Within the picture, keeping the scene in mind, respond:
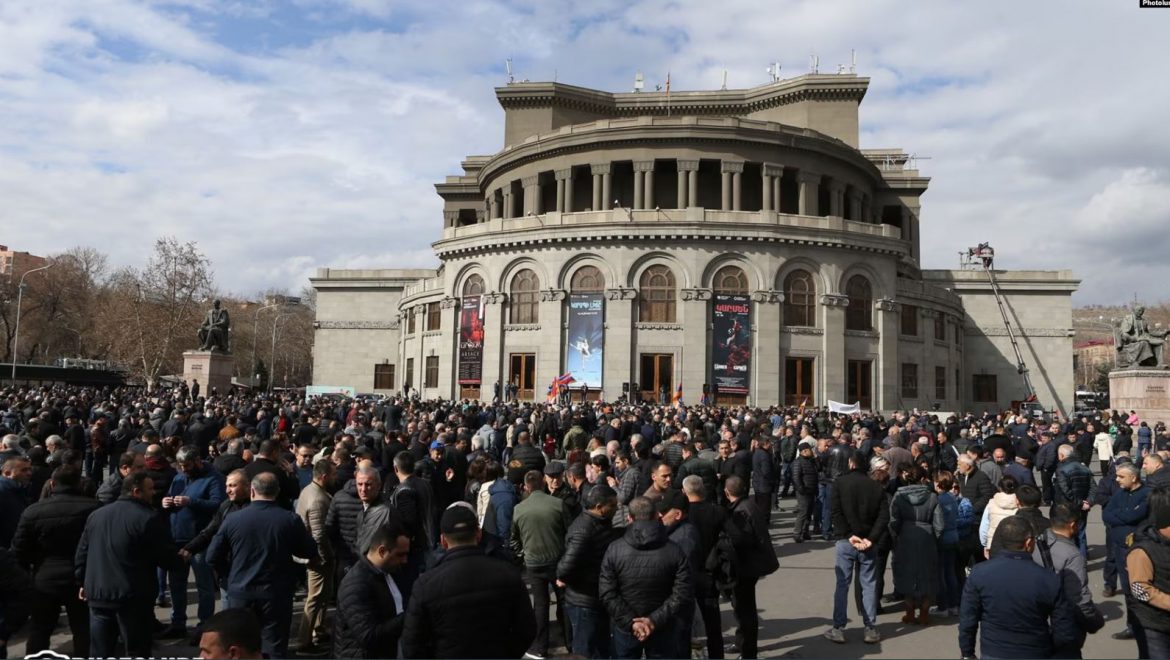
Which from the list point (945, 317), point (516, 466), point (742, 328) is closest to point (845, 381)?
point (742, 328)

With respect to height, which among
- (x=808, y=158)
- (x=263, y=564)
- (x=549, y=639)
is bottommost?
(x=549, y=639)

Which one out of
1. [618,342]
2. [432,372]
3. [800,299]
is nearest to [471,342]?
[432,372]

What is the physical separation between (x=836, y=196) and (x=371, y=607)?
43.7 m

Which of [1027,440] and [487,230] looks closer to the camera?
[1027,440]

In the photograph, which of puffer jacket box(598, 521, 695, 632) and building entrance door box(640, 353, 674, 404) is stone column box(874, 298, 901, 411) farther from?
puffer jacket box(598, 521, 695, 632)

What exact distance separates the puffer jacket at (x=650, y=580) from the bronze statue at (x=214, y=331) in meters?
35.0

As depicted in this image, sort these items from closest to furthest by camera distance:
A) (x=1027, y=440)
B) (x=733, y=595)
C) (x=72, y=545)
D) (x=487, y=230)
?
1. (x=72, y=545)
2. (x=733, y=595)
3. (x=1027, y=440)
4. (x=487, y=230)

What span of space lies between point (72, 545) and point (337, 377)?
51.7 meters

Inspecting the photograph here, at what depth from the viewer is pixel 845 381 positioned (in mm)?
38312

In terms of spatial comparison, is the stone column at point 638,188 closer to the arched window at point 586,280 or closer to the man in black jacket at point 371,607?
the arched window at point 586,280

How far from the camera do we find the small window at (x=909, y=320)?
4178 cm

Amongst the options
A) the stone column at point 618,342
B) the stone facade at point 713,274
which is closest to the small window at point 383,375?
the stone facade at point 713,274

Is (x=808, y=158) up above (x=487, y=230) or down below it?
above

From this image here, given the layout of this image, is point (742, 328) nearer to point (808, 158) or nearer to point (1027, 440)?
point (808, 158)
